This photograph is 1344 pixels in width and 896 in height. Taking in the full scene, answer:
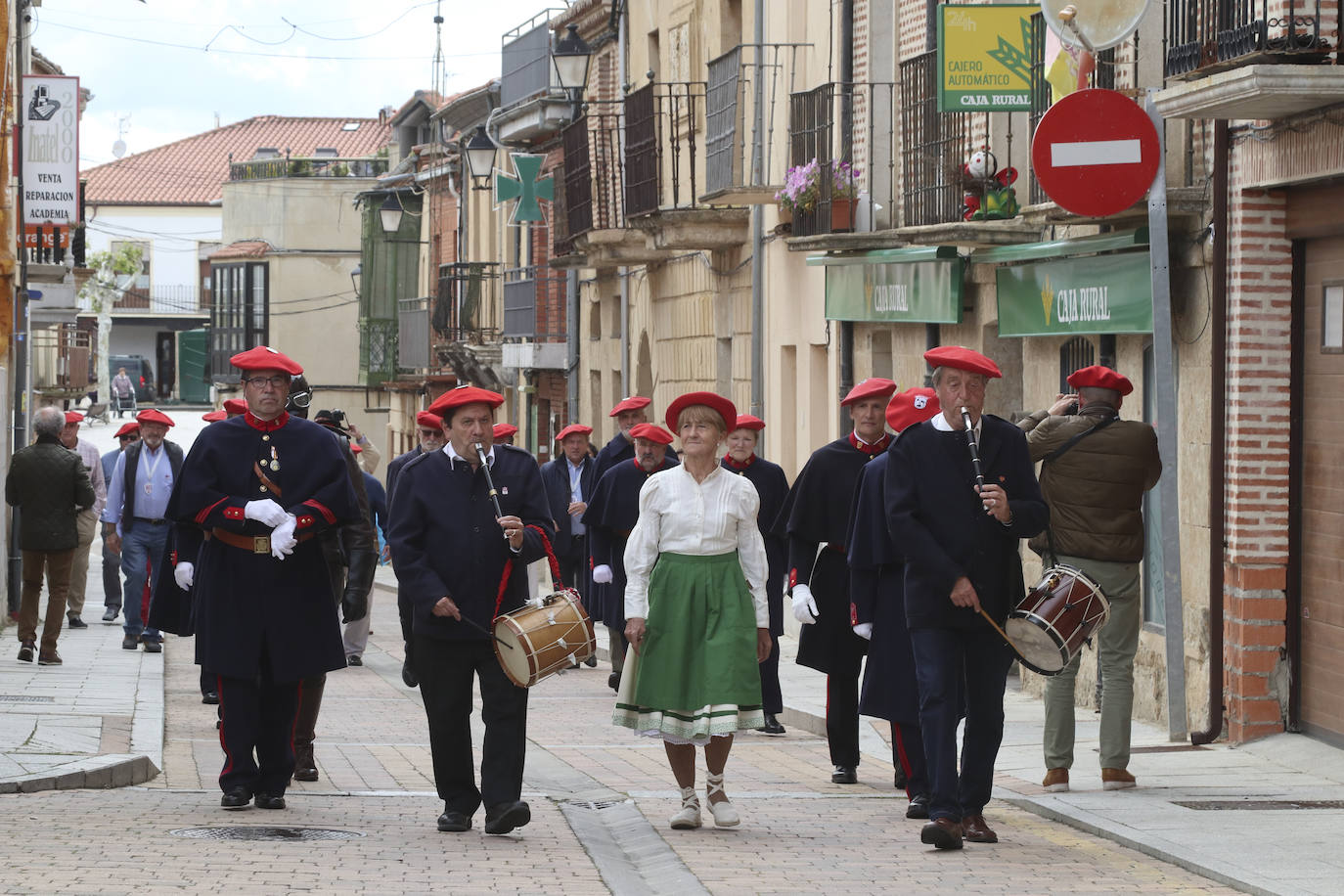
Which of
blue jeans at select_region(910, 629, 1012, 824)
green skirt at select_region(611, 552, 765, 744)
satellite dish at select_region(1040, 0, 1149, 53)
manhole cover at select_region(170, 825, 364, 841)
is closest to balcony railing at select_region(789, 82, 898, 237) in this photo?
satellite dish at select_region(1040, 0, 1149, 53)

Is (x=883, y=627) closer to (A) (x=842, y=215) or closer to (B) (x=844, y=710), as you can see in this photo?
(B) (x=844, y=710)

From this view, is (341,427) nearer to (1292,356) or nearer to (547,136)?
(1292,356)

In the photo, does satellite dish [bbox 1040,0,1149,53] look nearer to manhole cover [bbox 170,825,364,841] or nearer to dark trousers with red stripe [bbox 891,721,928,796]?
dark trousers with red stripe [bbox 891,721,928,796]

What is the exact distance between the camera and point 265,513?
30.3ft

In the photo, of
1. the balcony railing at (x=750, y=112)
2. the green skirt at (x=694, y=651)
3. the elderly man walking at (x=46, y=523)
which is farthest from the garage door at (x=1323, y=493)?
the balcony railing at (x=750, y=112)

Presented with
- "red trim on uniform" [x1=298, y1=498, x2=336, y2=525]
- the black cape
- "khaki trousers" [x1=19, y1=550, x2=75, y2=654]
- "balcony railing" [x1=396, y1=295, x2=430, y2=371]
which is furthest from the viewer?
"balcony railing" [x1=396, y1=295, x2=430, y2=371]

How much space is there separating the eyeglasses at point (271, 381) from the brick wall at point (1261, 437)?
5247mm

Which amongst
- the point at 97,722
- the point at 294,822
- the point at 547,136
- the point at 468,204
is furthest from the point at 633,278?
the point at 294,822

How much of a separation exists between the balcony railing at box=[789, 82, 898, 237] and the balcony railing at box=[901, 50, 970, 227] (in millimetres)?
690

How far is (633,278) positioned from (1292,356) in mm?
19543

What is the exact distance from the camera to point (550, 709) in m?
14.8

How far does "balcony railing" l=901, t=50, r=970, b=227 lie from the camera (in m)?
16.9

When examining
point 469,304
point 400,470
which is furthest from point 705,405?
point 469,304

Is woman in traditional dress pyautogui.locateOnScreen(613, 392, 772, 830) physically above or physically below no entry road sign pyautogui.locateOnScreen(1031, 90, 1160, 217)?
below
